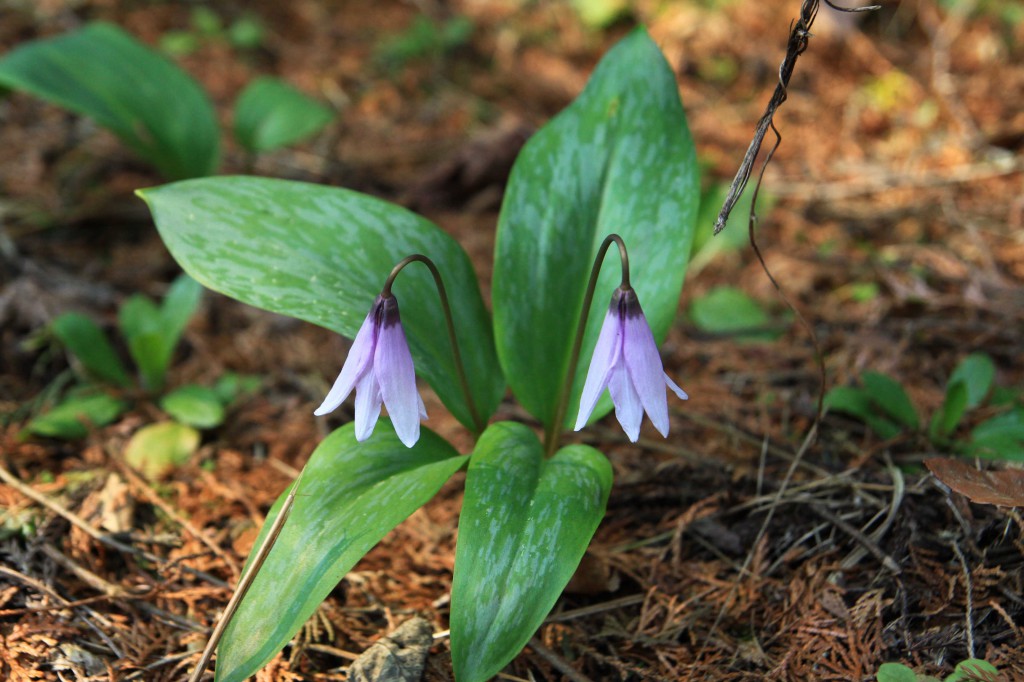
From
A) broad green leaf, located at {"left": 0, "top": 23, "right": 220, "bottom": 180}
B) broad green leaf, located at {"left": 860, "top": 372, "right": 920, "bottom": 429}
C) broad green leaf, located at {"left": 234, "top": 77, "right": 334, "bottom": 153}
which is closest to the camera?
broad green leaf, located at {"left": 860, "top": 372, "right": 920, "bottom": 429}

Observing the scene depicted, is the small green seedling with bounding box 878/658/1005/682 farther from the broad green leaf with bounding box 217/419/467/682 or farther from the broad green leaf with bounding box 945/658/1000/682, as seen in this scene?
the broad green leaf with bounding box 217/419/467/682

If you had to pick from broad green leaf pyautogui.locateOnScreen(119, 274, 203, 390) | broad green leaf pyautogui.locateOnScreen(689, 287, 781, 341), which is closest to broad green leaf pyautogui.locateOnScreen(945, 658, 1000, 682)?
broad green leaf pyautogui.locateOnScreen(689, 287, 781, 341)

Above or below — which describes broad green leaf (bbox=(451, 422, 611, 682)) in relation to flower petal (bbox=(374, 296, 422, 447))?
below

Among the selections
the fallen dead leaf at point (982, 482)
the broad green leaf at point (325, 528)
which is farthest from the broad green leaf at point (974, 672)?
the broad green leaf at point (325, 528)

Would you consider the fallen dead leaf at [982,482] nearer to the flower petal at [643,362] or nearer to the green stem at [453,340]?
the flower petal at [643,362]

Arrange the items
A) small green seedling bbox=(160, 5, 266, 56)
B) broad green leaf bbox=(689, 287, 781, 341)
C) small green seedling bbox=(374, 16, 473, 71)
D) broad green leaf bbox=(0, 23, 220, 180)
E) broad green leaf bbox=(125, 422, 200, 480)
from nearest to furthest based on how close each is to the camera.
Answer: broad green leaf bbox=(125, 422, 200, 480)
broad green leaf bbox=(689, 287, 781, 341)
broad green leaf bbox=(0, 23, 220, 180)
small green seedling bbox=(160, 5, 266, 56)
small green seedling bbox=(374, 16, 473, 71)

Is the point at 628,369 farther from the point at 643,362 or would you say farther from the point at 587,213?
the point at 587,213

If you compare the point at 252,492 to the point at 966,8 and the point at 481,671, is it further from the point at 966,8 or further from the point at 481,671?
the point at 966,8

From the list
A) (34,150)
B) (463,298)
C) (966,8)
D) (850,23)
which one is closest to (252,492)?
(463,298)

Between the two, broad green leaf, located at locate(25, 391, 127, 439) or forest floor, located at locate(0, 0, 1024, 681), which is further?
broad green leaf, located at locate(25, 391, 127, 439)
